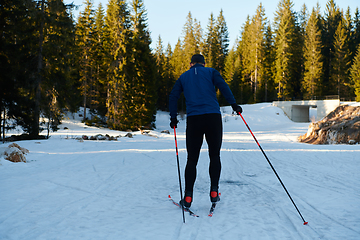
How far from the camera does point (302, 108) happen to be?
113ft

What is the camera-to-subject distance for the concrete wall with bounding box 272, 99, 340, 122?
30.8 meters

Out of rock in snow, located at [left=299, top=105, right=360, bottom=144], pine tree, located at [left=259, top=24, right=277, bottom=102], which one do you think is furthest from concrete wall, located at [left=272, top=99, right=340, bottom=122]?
rock in snow, located at [left=299, top=105, right=360, bottom=144]

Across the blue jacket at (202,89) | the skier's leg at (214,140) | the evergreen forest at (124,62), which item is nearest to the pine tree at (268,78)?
the evergreen forest at (124,62)

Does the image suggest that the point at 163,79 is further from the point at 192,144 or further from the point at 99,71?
the point at 192,144

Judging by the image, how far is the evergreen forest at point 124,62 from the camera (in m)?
13.5

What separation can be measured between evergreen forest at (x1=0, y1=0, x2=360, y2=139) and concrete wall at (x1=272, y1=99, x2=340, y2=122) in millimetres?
5591

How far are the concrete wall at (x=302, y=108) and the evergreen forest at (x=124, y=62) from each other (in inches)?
220

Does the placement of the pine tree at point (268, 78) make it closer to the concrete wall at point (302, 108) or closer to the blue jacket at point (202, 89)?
the concrete wall at point (302, 108)

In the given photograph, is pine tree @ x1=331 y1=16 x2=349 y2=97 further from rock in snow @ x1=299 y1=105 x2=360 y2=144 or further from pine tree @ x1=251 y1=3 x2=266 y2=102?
rock in snow @ x1=299 y1=105 x2=360 y2=144

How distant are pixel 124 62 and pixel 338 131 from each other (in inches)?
768

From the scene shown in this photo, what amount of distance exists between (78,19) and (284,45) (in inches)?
1318

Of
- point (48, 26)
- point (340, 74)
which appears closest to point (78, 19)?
point (48, 26)

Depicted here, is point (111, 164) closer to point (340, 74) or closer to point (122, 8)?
point (122, 8)

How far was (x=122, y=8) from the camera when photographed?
2439 centimetres
